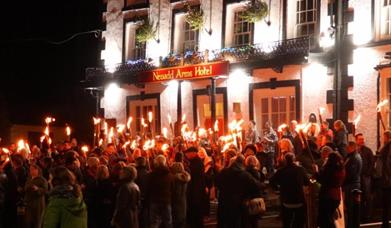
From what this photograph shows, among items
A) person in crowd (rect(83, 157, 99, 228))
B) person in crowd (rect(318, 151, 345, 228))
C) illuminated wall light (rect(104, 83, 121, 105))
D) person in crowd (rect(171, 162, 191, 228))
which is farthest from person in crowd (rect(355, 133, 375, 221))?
illuminated wall light (rect(104, 83, 121, 105))

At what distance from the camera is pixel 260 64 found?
24828 millimetres

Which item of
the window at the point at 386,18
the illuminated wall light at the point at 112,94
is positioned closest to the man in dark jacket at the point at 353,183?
the window at the point at 386,18

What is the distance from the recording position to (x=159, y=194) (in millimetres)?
13383

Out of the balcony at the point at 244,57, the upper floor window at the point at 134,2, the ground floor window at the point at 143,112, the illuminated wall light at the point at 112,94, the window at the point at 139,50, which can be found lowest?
the ground floor window at the point at 143,112

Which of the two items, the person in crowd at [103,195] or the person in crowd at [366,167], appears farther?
the person in crowd at [366,167]

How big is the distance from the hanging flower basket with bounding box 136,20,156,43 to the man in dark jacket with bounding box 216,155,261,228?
17117 millimetres

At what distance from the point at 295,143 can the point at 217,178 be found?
5476 millimetres

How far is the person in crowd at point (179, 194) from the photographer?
1372 centimetres

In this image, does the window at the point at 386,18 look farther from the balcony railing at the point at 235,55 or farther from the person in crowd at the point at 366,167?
the person in crowd at the point at 366,167

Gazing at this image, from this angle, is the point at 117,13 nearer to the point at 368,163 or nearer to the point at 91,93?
the point at 91,93

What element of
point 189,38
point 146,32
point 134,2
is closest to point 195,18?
point 189,38

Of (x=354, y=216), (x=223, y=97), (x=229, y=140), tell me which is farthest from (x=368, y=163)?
(x=223, y=97)

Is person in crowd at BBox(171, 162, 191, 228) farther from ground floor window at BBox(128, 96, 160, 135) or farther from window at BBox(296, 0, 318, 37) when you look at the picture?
ground floor window at BBox(128, 96, 160, 135)

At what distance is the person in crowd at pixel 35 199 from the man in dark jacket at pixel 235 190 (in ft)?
11.3
